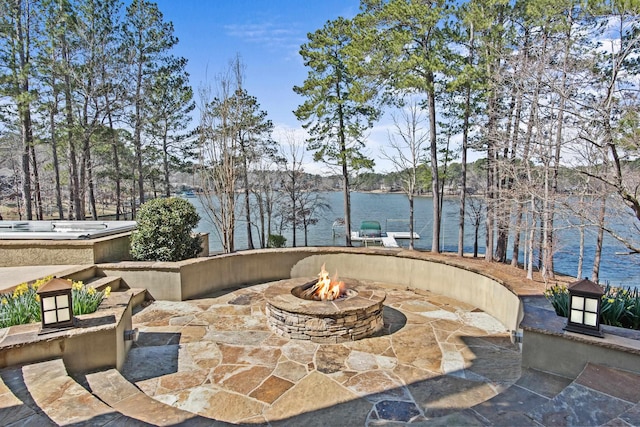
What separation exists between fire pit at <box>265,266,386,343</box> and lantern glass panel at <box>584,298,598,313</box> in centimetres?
222

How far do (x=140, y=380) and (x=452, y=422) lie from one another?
285cm

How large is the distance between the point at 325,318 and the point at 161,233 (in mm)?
3667

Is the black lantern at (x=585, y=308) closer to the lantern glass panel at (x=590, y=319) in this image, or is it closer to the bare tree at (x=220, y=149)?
the lantern glass panel at (x=590, y=319)

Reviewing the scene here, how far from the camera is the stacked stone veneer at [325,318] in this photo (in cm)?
411

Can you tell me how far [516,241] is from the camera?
391 inches

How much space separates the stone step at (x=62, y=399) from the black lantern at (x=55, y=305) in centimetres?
34

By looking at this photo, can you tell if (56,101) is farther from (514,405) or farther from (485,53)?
(514,405)

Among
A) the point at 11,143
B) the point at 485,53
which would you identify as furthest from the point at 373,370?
the point at 11,143

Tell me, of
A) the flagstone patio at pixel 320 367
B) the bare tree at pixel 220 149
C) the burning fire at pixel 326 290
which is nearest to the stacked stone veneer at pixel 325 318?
the flagstone patio at pixel 320 367

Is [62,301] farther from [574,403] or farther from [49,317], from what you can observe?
[574,403]

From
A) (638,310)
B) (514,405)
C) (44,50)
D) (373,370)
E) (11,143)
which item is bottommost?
(373,370)

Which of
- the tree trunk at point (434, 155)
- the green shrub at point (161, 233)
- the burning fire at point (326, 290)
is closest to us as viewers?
the burning fire at point (326, 290)

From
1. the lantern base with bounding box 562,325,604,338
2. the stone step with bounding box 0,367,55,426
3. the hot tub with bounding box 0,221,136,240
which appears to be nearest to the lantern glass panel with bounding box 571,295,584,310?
the lantern base with bounding box 562,325,604,338

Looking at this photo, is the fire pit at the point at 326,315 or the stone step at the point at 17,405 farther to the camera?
the fire pit at the point at 326,315
